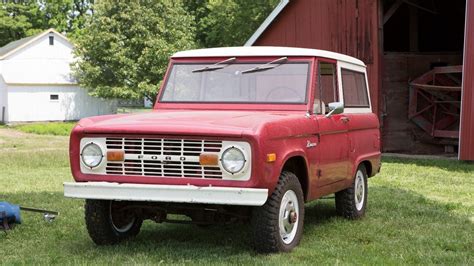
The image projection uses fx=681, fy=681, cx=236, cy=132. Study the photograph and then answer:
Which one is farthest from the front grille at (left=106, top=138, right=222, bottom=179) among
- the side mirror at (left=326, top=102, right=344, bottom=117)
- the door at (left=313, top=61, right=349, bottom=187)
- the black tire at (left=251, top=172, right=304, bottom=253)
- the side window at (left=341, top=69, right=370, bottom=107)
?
the side window at (left=341, top=69, right=370, bottom=107)

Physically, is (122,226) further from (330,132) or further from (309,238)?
(330,132)

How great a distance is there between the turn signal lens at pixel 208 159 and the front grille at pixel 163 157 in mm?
39

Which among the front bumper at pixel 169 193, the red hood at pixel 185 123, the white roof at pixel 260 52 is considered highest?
the white roof at pixel 260 52

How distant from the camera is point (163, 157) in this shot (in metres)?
5.85

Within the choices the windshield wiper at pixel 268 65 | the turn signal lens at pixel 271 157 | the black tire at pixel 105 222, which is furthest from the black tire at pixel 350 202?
the black tire at pixel 105 222

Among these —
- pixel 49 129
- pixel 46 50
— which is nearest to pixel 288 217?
pixel 49 129

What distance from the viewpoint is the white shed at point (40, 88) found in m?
40.5

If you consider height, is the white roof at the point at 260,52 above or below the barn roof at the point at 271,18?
below

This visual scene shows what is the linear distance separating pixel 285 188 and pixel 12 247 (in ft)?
9.12

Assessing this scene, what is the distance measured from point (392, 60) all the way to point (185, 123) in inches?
562

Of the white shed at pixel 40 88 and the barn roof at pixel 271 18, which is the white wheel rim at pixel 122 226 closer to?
the barn roof at pixel 271 18

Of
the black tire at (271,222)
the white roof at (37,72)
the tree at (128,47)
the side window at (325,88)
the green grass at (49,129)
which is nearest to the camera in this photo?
the black tire at (271,222)

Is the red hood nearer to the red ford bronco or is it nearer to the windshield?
the red ford bronco

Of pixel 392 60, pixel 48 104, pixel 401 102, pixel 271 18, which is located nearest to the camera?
pixel 271 18
